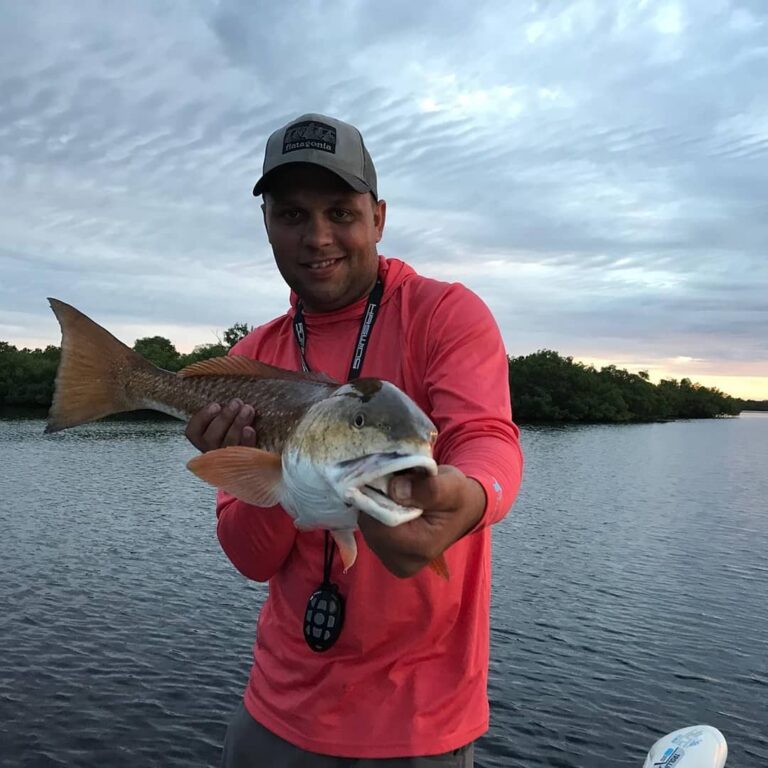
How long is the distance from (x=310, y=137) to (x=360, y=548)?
1661 millimetres

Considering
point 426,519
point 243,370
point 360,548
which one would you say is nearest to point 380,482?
point 426,519

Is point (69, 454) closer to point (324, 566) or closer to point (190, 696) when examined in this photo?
point (190, 696)

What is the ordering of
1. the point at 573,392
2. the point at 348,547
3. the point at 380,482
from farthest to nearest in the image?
the point at 573,392 → the point at 348,547 → the point at 380,482

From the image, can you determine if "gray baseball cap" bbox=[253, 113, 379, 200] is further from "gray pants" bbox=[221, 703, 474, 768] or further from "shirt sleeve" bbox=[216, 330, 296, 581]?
"gray pants" bbox=[221, 703, 474, 768]

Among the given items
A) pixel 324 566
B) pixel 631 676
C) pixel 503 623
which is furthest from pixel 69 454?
pixel 324 566

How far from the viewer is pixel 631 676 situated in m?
14.0

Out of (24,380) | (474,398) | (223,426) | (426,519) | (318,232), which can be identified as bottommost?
(426,519)

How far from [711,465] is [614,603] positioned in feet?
118

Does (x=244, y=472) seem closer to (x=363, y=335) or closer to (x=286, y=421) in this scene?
(x=286, y=421)

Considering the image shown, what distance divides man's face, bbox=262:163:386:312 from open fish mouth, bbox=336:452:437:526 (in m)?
1.41

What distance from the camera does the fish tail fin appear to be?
3660mm

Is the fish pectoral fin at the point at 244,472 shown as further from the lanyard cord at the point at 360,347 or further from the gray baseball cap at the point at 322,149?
the gray baseball cap at the point at 322,149

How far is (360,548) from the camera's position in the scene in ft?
9.87

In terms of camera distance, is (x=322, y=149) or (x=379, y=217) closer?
(x=322, y=149)
